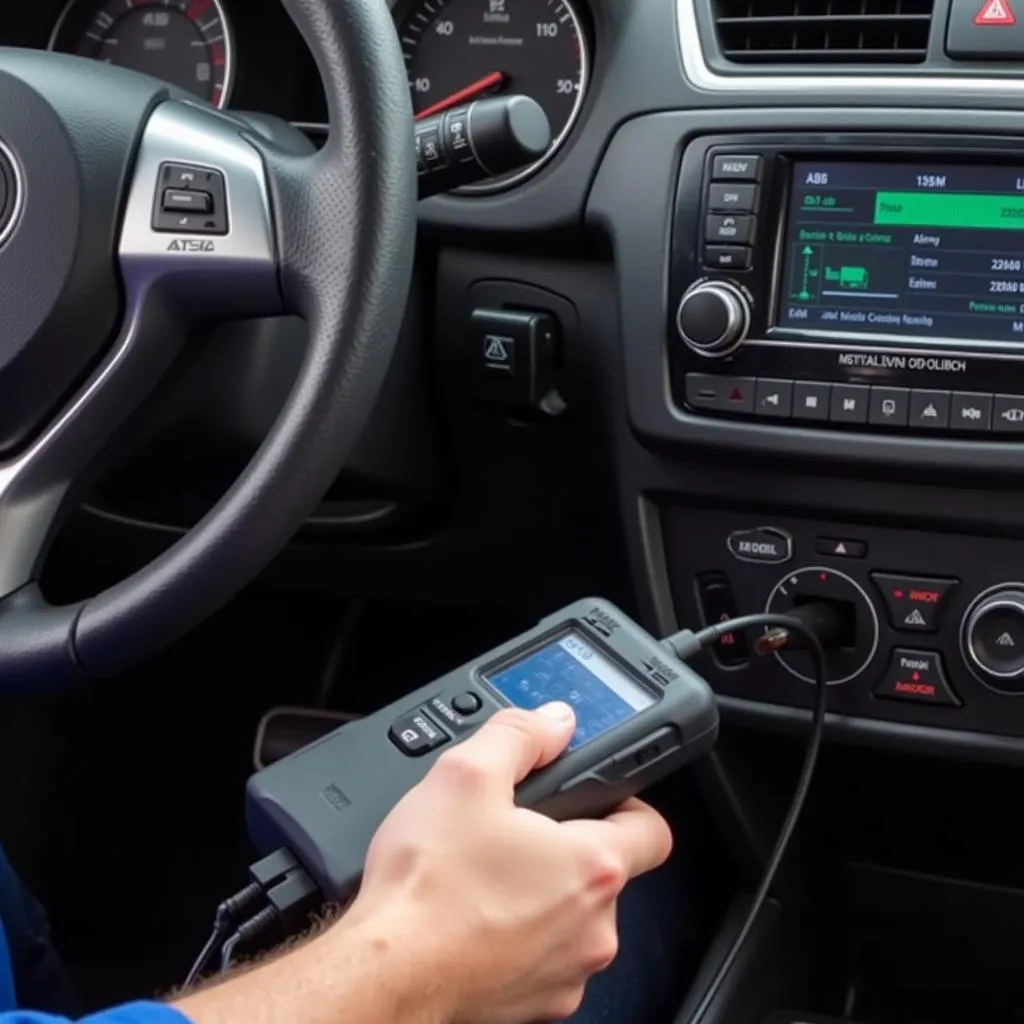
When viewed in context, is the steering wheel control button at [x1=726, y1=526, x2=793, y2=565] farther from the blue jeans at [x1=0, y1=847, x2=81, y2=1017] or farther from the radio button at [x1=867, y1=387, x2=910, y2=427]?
the blue jeans at [x1=0, y1=847, x2=81, y2=1017]

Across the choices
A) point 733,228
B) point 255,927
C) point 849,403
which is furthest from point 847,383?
point 255,927

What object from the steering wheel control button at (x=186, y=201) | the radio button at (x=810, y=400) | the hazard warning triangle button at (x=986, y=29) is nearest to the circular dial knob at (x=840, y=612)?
the radio button at (x=810, y=400)

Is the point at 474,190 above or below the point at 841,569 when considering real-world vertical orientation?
above

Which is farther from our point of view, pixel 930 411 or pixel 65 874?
pixel 65 874

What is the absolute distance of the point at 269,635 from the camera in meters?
1.43

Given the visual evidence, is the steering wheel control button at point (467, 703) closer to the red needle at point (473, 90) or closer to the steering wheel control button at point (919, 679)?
the steering wheel control button at point (919, 679)

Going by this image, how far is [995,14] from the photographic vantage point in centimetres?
86

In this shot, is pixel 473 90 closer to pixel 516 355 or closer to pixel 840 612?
pixel 516 355

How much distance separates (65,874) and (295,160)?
2.61 ft

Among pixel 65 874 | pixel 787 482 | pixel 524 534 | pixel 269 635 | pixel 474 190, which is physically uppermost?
pixel 474 190

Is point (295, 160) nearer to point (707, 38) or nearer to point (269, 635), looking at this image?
point (707, 38)

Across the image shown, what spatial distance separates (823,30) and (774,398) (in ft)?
0.72

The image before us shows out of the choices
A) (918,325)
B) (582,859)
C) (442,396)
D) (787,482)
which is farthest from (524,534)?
(582,859)

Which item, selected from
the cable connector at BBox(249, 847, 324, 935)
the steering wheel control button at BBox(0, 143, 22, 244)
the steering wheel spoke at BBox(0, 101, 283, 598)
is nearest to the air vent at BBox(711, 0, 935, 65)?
the steering wheel spoke at BBox(0, 101, 283, 598)
